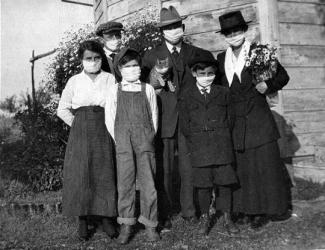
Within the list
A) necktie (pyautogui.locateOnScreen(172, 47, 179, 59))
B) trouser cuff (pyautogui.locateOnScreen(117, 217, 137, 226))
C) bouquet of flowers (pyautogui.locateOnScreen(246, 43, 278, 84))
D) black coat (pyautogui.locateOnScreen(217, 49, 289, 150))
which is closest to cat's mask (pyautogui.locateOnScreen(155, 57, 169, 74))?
necktie (pyautogui.locateOnScreen(172, 47, 179, 59))

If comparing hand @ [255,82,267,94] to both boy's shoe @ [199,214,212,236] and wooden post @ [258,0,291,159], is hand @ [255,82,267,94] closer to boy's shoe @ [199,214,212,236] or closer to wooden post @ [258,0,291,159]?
boy's shoe @ [199,214,212,236]

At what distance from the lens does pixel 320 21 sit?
276 inches

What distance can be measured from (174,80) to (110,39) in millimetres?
933

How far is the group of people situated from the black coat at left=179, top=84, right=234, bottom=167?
0.01m

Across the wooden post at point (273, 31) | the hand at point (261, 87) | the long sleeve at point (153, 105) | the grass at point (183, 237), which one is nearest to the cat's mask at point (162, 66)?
the long sleeve at point (153, 105)

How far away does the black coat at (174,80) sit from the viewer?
178 inches

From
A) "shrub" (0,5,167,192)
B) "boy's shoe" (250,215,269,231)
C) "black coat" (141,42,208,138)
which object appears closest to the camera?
"black coat" (141,42,208,138)

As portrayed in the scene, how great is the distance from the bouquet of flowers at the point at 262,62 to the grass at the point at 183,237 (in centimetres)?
172

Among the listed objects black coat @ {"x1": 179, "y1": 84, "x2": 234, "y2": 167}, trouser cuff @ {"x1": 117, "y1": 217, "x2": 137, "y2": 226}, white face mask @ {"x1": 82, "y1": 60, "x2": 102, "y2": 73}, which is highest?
white face mask @ {"x1": 82, "y1": 60, "x2": 102, "y2": 73}

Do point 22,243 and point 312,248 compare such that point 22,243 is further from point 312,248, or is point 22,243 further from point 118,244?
point 312,248

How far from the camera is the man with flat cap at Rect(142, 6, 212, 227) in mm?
4539

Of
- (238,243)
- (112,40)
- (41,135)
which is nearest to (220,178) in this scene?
(238,243)

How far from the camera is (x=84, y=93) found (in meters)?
4.31

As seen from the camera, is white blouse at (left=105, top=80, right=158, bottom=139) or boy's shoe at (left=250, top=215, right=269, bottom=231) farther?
boy's shoe at (left=250, top=215, right=269, bottom=231)
